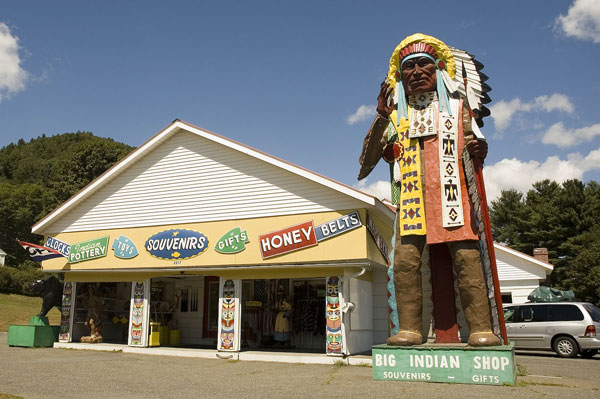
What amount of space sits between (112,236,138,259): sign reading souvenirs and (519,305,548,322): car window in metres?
11.6

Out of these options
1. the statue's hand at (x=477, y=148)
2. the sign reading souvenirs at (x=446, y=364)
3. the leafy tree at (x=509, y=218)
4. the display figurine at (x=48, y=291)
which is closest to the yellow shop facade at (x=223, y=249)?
the display figurine at (x=48, y=291)

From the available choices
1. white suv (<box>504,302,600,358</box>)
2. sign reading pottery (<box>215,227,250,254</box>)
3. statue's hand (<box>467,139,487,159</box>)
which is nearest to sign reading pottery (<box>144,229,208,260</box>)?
sign reading pottery (<box>215,227,250,254</box>)

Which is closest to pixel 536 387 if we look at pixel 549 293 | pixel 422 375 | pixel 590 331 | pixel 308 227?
pixel 422 375

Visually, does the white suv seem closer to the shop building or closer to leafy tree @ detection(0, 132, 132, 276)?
the shop building

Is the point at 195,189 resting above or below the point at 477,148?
above

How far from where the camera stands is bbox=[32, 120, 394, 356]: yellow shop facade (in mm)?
12078

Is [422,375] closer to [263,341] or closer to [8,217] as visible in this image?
[263,341]

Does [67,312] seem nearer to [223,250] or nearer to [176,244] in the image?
[176,244]

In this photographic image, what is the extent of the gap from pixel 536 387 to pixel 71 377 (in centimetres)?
765

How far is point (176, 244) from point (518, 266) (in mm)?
15505

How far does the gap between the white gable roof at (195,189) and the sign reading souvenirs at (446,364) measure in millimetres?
4559

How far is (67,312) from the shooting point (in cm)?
1542

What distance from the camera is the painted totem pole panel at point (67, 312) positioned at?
601 inches

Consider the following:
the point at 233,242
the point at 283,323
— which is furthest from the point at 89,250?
the point at 283,323
